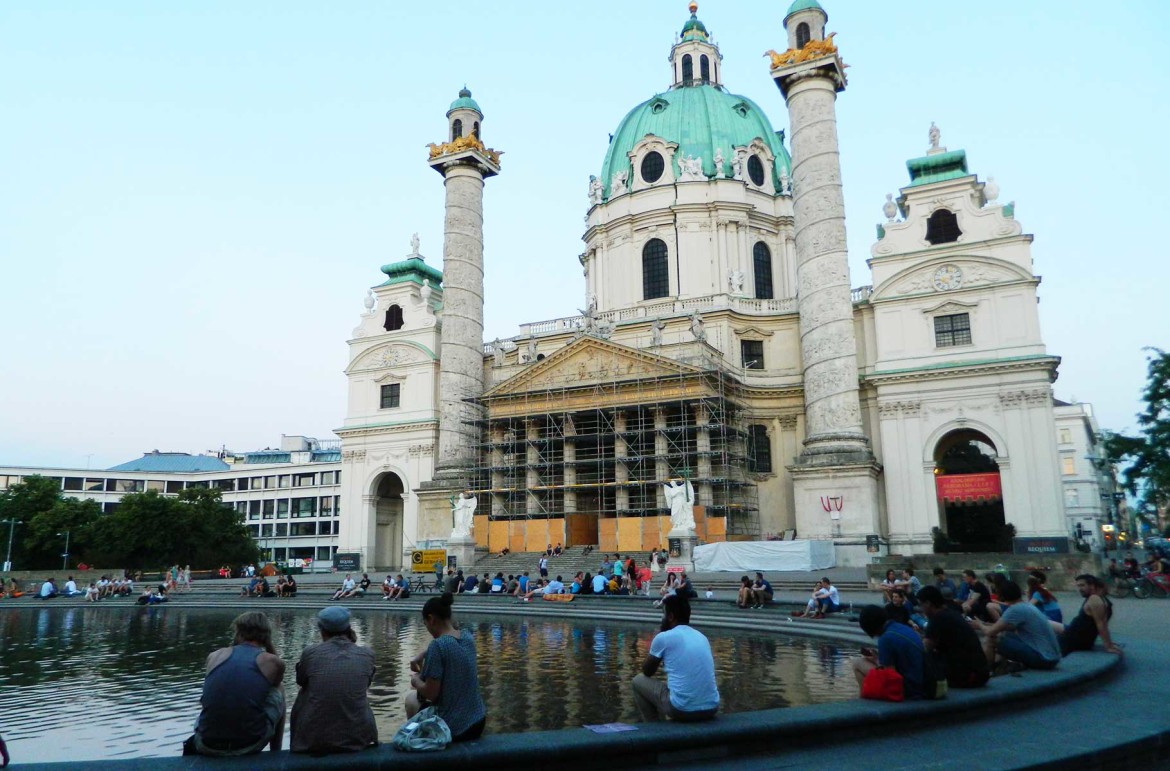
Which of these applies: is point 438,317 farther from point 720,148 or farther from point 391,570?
point 720,148

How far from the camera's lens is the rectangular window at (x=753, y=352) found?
41.9 meters

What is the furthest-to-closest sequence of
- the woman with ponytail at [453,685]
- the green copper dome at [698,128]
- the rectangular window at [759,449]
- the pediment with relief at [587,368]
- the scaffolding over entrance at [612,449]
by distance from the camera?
the green copper dome at [698,128] → the rectangular window at [759,449] → the pediment with relief at [587,368] → the scaffolding over entrance at [612,449] → the woman with ponytail at [453,685]

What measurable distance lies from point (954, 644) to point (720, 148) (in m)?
44.7

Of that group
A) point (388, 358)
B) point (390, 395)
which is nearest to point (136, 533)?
point (390, 395)

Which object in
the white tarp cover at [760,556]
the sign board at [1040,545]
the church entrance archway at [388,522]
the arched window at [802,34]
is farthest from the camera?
the church entrance archway at [388,522]

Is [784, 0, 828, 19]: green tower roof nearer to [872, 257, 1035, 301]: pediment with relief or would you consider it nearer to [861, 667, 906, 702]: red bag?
[872, 257, 1035, 301]: pediment with relief

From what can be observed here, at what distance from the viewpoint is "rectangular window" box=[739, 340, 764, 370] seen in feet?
138

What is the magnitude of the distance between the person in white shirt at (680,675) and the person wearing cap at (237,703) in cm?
273

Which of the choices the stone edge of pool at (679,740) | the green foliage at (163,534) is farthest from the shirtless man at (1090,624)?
the green foliage at (163,534)

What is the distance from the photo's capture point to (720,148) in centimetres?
4866

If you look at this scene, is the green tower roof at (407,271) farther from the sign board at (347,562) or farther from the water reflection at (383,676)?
the water reflection at (383,676)

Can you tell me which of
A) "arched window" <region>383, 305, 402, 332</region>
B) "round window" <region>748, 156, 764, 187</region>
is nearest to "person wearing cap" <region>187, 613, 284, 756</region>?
"arched window" <region>383, 305, 402, 332</region>

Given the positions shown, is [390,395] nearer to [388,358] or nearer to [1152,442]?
[388,358]

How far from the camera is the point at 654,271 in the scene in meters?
47.5
